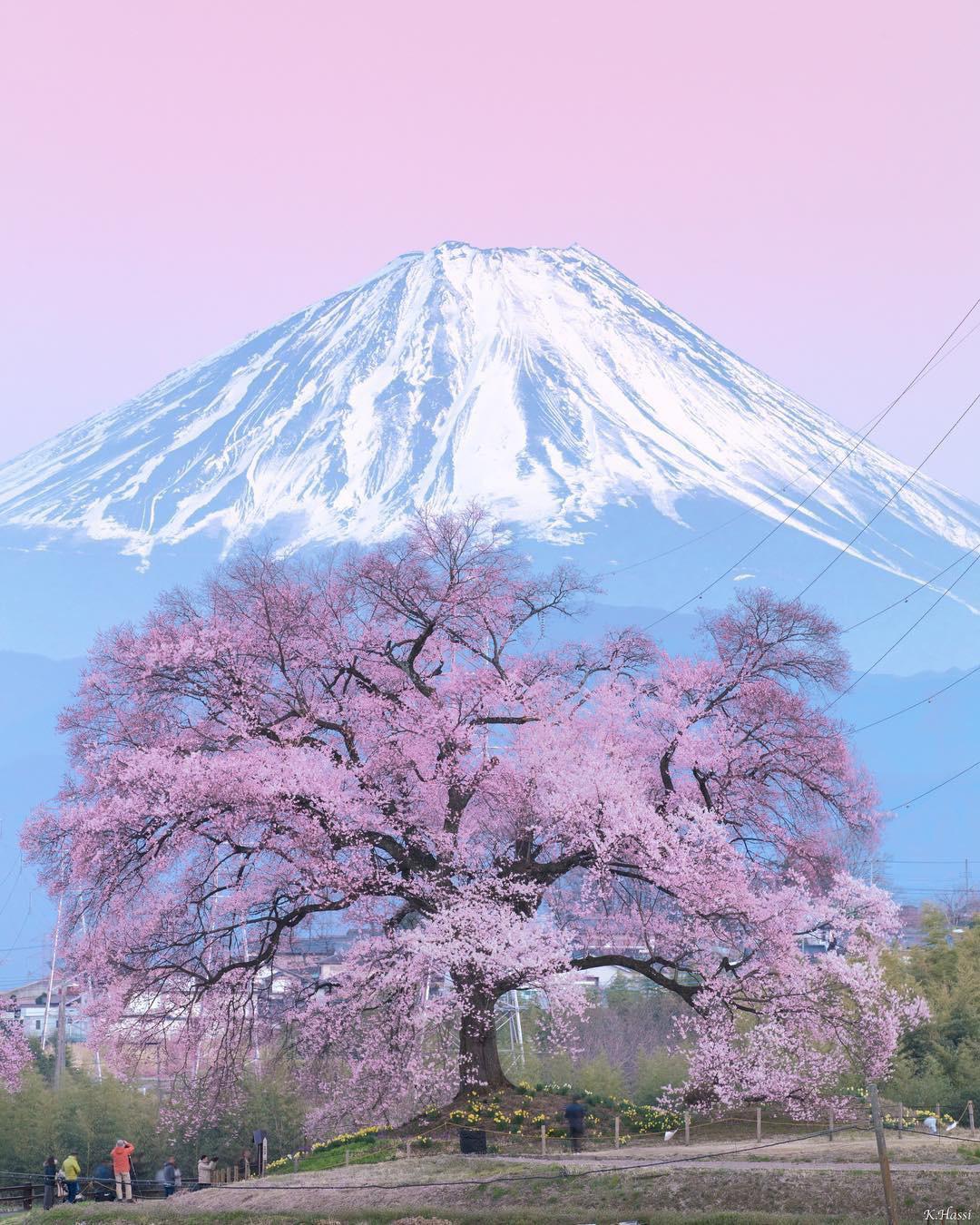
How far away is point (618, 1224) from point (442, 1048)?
9663 mm

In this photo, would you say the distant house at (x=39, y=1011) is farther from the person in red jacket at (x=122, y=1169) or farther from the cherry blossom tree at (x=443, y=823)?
the cherry blossom tree at (x=443, y=823)

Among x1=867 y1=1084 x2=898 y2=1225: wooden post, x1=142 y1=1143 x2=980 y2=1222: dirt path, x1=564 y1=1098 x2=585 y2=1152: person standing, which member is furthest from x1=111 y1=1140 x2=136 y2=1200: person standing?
x1=867 y1=1084 x2=898 y2=1225: wooden post

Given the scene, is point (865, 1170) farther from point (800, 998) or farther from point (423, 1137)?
point (423, 1137)

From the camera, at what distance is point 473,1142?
81.4ft

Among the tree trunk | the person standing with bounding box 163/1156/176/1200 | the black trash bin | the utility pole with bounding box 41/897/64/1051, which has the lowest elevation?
the person standing with bounding box 163/1156/176/1200

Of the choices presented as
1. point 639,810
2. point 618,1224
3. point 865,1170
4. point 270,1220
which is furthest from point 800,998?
point 270,1220

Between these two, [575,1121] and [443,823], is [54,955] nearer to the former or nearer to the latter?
[443,823]

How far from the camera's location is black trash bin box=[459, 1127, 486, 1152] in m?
24.8

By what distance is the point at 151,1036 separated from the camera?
26.5 m

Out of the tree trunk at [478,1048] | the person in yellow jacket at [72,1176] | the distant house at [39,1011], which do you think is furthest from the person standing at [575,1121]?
the distant house at [39,1011]

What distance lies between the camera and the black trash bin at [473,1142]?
24781 mm

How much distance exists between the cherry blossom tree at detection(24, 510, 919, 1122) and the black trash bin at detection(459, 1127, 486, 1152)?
2.14 m

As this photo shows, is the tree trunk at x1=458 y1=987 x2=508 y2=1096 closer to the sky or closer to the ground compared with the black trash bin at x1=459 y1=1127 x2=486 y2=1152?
closer to the sky

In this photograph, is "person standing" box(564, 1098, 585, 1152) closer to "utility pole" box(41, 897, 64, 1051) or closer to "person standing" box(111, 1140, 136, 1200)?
"person standing" box(111, 1140, 136, 1200)
